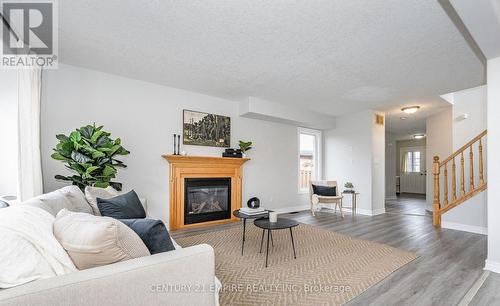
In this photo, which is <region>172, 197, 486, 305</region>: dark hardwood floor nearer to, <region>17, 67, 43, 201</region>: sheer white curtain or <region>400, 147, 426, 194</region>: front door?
<region>17, 67, 43, 201</region>: sheer white curtain

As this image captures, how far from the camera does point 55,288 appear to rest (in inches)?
36.1

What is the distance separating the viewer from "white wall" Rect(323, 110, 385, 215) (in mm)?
5879

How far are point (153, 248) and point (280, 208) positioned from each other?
486cm

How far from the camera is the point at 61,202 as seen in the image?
1807mm

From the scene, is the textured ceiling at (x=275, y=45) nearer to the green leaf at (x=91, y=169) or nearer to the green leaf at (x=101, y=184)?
the green leaf at (x=91, y=169)

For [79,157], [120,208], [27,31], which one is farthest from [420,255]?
[27,31]

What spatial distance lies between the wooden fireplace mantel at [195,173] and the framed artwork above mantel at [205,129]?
36 cm

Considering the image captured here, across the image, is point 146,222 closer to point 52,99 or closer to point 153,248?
point 153,248

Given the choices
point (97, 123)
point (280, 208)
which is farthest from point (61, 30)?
point (280, 208)

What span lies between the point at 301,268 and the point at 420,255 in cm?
163

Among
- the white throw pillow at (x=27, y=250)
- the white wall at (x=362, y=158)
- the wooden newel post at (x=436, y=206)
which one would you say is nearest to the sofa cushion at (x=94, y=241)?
the white throw pillow at (x=27, y=250)

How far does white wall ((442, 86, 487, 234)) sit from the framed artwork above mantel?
4.43 metres

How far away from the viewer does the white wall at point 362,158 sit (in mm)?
5879

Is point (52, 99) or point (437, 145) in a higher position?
point (52, 99)
